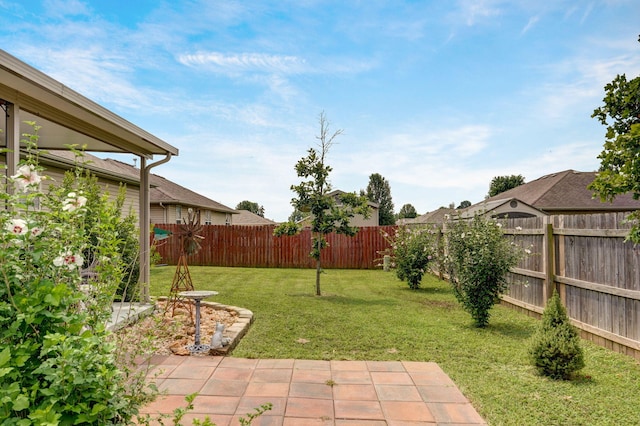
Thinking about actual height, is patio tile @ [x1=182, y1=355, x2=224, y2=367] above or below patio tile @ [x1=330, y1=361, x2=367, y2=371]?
above

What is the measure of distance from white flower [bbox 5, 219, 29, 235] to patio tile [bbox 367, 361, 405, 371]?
316cm

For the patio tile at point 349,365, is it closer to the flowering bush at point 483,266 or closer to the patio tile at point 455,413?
the patio tile at point 455,413

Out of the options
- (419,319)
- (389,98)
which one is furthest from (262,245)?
(419,319)

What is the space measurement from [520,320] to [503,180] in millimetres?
35407

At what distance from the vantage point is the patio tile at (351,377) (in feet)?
11.7

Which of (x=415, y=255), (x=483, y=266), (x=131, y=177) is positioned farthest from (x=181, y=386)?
(x=131, y=177)

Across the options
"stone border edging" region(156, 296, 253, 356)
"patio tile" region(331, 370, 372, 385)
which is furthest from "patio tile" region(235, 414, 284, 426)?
"stone border edging" region(156, 296, 253, 356)

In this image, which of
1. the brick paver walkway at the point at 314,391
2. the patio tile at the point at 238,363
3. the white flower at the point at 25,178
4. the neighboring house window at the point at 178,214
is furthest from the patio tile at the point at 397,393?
the neighboring house window at the point at 178,214

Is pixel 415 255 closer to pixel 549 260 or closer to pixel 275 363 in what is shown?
pixel 549 260

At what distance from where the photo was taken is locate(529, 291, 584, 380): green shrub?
147 inches

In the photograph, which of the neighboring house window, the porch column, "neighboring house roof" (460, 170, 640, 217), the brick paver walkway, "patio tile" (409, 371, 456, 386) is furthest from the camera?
the neighboring house window

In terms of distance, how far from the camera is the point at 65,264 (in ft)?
6.21

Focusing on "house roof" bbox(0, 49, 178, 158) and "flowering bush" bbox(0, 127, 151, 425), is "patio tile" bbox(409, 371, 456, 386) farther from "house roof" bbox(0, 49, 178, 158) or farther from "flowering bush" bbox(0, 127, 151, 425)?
"house roof" bbox(0, 49, 178, 158)

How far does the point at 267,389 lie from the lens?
3.37 meters
